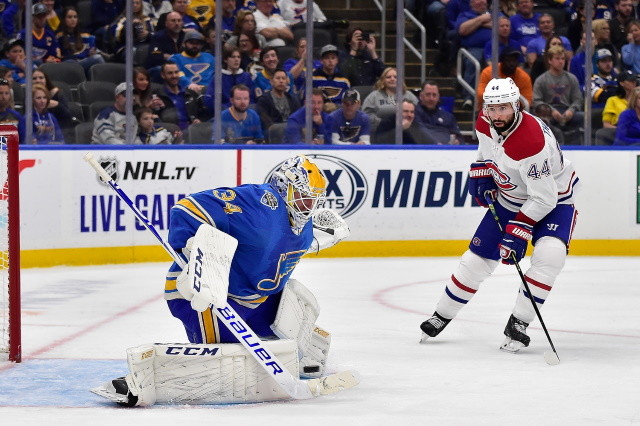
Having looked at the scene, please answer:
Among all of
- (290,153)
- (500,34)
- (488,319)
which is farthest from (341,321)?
(500,34)

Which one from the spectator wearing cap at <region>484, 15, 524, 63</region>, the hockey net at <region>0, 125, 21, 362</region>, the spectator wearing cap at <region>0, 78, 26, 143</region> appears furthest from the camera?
the spectator wearing cap at <region>484, 15, 524, 63</region>

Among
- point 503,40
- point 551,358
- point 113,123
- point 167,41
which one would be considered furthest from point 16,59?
point 551,358

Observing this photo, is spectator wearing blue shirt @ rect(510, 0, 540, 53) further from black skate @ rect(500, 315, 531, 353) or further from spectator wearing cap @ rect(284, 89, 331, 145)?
black skate @ rect(500, 315, 531, 353)

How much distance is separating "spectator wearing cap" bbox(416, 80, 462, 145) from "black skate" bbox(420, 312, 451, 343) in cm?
380

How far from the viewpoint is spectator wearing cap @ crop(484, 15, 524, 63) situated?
370 inches

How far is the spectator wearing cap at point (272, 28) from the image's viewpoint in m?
9.17

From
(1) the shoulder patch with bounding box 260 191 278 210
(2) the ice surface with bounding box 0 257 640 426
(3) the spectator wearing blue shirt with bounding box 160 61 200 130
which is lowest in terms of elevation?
(2) the ice surface with bounding box 0 257 640 426

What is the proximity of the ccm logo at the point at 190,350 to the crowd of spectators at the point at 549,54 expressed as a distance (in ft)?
18.6

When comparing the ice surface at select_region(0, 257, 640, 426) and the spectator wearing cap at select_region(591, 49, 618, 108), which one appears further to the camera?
the spectator wearing cap at select_region(591, 49, 618, 108)

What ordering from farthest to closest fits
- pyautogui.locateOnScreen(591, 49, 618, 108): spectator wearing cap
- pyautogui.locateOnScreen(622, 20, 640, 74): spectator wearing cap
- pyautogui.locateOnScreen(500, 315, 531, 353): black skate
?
pyautogui.locateOnScreen(622, 20, 640, 74): spectator wearing cap, pyautogui.locateOnScreen(591, 49, 618, 108): spectator wearing cap, pyautogui.locateOnScreen(500, 315, 531, 353): black skate

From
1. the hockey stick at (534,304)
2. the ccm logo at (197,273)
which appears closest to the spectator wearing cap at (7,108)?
the hockey stick at (534,304)

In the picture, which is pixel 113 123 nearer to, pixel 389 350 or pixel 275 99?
pixel 275 99

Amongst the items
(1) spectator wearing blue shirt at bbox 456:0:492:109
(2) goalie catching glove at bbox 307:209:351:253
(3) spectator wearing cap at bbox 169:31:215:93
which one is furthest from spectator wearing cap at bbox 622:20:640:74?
(2) goalie catching glove at bbox 307:209:351:253

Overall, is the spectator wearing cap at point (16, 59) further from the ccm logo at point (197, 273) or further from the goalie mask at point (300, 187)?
the ccm logo at point (197, 273)
